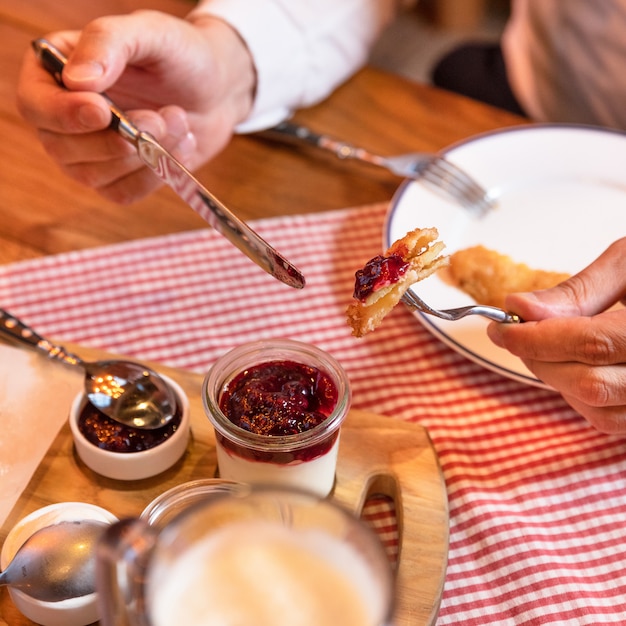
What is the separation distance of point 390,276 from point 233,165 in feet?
3.30

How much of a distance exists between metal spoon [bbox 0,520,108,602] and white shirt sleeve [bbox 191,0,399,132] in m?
1.31

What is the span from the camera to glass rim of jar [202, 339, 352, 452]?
44.3 inches

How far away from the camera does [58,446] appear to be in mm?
1346

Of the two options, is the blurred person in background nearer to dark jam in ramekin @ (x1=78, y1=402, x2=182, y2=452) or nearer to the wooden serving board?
the wooden serving board

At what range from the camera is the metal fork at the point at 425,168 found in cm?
188

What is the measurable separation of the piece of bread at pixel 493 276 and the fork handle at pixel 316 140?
45cm

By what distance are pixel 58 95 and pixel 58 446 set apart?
72cm

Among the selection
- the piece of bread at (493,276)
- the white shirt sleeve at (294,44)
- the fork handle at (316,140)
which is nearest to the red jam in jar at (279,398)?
the piece of bread at (493,276)

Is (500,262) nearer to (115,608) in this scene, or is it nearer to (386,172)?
(386,172)

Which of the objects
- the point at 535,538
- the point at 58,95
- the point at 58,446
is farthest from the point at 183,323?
the point at 535,538

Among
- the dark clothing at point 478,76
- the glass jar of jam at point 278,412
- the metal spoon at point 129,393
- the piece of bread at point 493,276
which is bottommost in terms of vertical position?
the metal spoon at point 129,393

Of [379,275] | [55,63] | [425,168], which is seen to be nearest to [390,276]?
[379,275]

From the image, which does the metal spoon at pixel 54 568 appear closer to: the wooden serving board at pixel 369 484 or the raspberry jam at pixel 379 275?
the wooden serving board at pixel 369 484

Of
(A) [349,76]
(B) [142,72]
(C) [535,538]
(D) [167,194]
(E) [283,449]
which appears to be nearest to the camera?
(E) [283,449]
